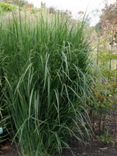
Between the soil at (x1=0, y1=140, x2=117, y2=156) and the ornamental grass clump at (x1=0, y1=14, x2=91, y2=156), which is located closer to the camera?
the ornamental grass clump at (x1=0, y1=14, x2=91, y2=156)

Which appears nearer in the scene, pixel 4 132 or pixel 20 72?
pixel 20 72

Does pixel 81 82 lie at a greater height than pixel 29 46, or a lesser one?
lesser

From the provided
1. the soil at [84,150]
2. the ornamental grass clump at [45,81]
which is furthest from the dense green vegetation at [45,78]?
the soil at [84,150]

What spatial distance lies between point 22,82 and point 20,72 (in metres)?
0.13

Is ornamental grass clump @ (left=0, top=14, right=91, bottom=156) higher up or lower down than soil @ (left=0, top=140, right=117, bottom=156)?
higher up

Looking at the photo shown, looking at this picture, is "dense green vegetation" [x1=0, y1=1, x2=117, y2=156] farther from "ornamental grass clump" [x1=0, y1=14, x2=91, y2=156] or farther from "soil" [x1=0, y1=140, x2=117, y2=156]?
"soil" [x1=0, y1=140, x2=117, y2=156]

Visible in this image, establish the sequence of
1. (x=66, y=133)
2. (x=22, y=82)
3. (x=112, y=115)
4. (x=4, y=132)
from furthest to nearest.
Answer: (x=112, y=115) < (x=4, y=132) < (x=66, y=133) < (x=22, y=82)

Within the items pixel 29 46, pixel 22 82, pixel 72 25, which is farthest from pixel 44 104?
pixel 72 25

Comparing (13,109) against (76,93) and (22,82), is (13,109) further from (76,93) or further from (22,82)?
(76,93)

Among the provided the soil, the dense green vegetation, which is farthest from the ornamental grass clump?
the soil

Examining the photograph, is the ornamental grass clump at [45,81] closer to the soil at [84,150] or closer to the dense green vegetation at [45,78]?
the dense green vegetation at [45,78]

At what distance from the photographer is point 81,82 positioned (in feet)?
13.0

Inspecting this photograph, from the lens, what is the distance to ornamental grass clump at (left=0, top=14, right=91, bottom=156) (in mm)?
3804

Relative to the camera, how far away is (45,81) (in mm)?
3723
